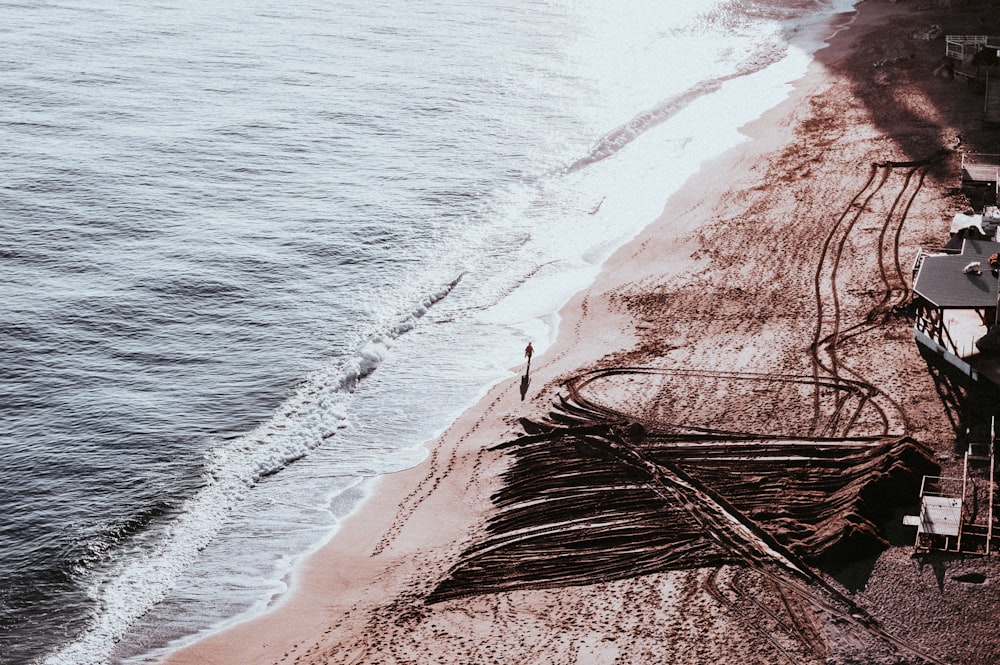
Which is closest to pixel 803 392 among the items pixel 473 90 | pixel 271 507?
pixel 271 507

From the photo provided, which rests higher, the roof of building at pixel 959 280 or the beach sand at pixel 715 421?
the roof of building at pixel 959 280

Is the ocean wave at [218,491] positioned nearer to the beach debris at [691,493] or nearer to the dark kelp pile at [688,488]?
the beach debris at [691,493]

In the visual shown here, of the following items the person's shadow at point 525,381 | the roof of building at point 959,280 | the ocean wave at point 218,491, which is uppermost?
the roof of building at point 959,280

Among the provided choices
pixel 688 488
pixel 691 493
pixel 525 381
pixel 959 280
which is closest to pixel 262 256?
pixel 525 381

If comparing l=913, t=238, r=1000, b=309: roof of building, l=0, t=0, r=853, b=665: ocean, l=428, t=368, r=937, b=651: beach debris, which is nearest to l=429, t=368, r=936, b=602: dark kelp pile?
l=428, t=368, r=937, b=651: beach debris

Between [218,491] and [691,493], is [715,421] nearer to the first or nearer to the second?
[691,493]

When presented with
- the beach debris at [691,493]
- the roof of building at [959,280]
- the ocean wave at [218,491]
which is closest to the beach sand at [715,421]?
the beach debris at [691,493]

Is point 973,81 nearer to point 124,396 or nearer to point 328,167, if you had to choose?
point 328,167
